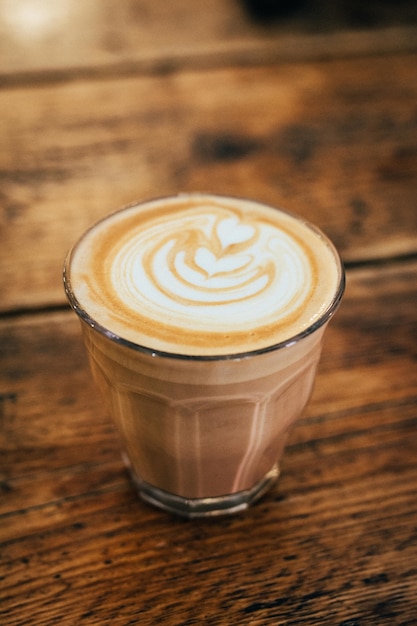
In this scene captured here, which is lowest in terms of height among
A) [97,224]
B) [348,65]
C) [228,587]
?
[228,587]

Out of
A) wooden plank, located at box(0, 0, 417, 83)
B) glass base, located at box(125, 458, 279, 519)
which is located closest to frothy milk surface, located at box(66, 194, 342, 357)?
glass base, located at box(125, 458, 279, 519)

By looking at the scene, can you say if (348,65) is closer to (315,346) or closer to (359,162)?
(359,162)

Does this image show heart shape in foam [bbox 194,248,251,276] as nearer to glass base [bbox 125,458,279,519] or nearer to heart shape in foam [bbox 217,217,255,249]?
heart shape in foam [bbox 217,217,255,249]

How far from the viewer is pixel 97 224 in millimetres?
670

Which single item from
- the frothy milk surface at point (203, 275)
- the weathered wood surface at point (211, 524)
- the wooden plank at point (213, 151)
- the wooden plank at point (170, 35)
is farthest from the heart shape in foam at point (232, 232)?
the wooden plank at point (170, 35)

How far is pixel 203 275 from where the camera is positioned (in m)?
0.62

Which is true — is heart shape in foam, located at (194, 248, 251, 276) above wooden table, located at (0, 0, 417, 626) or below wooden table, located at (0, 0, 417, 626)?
above

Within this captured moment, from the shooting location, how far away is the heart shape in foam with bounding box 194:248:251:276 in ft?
2.05

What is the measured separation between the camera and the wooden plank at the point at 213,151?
1.04 metres

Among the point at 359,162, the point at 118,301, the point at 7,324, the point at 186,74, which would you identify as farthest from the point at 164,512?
the point at 186,74

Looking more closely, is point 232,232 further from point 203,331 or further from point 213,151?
point 213,151

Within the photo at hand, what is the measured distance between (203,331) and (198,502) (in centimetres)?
21

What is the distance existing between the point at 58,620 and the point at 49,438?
0.20m

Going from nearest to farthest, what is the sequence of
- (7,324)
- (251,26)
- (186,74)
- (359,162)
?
(7,324), (359,162), (186,74), (251,26)
